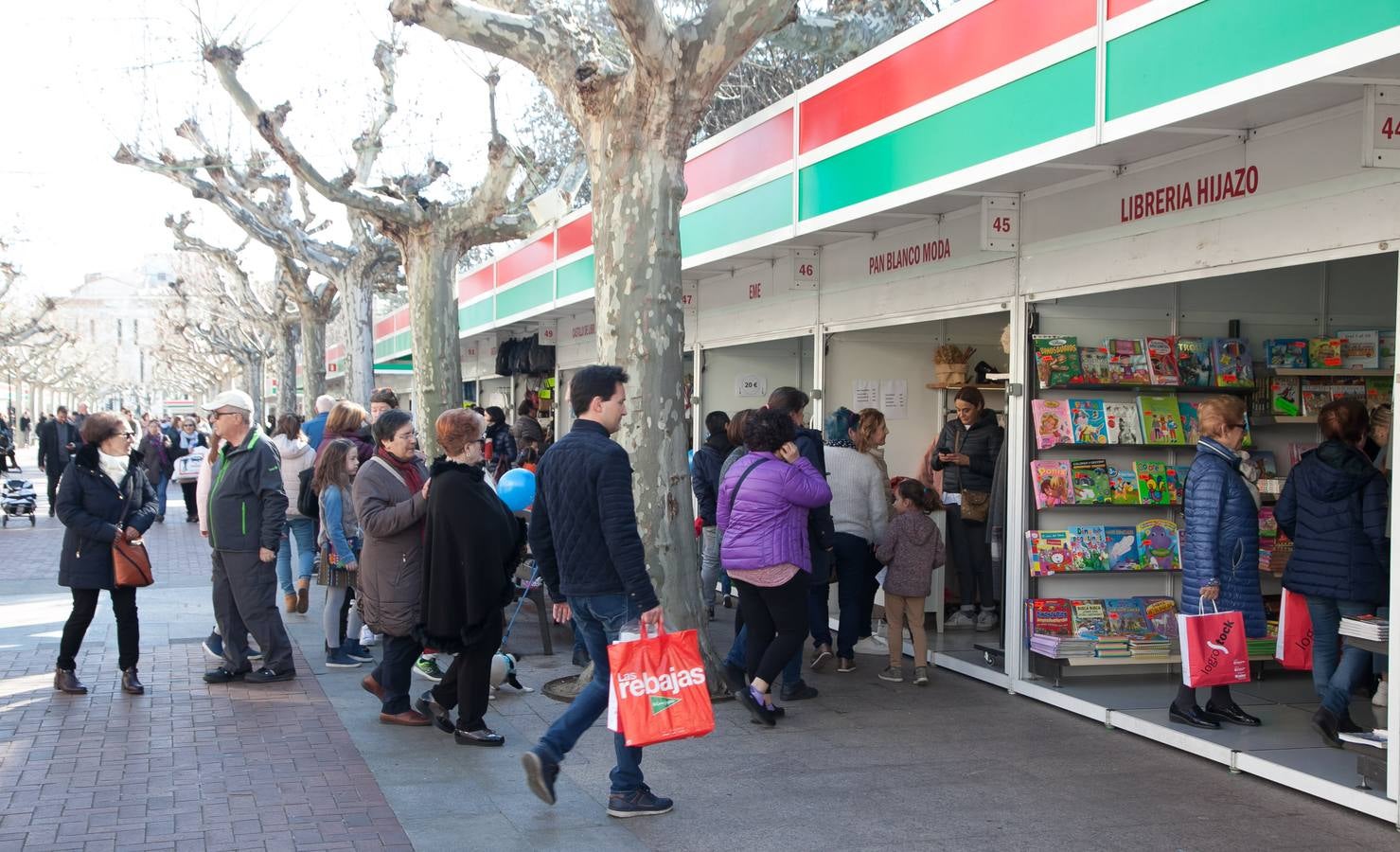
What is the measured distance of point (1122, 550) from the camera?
7582mm

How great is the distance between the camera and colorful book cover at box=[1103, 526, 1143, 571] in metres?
7.56

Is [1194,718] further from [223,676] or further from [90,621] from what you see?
[90,621]

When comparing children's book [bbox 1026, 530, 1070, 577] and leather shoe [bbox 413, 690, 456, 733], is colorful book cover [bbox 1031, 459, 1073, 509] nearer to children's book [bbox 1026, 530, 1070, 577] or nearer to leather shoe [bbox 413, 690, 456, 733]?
children's book [bbox 1026, 530, 1070, 577]

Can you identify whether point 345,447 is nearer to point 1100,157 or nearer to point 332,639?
point 332,639

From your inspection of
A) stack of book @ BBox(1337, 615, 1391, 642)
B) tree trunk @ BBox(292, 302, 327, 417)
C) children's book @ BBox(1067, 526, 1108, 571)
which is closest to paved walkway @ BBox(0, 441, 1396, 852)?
stack of book @ BBox(1337, 615, 1391, 642)

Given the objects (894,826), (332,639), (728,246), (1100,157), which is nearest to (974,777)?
(894,826)

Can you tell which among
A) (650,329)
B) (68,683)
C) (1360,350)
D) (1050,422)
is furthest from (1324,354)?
(68,683)

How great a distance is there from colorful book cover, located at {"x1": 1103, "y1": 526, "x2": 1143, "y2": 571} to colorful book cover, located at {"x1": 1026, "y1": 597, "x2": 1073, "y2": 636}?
384 mm

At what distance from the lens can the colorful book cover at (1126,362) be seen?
7474 mm

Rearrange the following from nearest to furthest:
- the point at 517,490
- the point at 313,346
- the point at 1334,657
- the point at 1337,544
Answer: the point at 1337,544
the point at 1334,657
the point at 517,490
the point at 313,346

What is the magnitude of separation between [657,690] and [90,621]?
4.27m

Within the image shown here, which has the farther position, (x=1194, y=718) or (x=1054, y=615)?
(x=1054, y=615)

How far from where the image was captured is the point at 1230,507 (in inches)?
251

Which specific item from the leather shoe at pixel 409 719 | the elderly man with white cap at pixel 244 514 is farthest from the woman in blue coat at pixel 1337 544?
the elderly man with white cap at pixel 244 514
